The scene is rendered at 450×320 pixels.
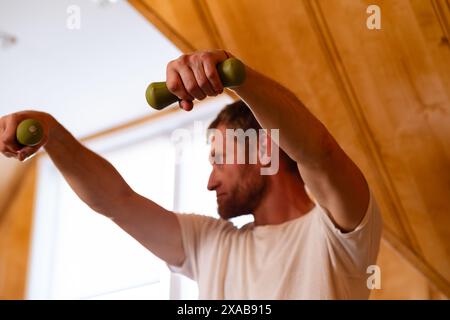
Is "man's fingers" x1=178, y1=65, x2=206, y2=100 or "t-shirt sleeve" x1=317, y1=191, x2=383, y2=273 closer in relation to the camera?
"man's fingers" x1=178, y1=65, x2=206, y2=100

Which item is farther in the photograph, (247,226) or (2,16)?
(2,16)

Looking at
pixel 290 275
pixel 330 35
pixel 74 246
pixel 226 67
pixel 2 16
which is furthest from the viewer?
pixel 74 246

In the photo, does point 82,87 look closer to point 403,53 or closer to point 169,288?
point 169,288

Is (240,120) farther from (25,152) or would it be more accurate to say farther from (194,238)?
(25,152)

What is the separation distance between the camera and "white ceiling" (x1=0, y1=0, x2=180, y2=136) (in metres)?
1.53

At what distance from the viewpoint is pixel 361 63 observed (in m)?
0.87

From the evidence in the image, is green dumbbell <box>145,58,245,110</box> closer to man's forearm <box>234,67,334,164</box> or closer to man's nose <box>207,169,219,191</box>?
man's forearm <box>234,67,334,164</box>

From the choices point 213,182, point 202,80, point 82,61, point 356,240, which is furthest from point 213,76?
point 82,61

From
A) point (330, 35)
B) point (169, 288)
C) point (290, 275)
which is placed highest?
point (330, 35)

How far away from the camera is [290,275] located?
2.48 feet

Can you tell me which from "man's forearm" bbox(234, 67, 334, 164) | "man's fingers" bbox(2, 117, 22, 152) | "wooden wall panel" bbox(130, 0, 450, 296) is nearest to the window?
"wooden wall panel" bbox(130, 0, 450, 296)

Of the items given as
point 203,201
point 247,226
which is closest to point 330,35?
point 247,226

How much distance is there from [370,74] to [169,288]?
3.11ft

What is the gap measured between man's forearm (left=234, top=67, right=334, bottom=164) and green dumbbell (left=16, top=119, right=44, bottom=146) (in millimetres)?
166
